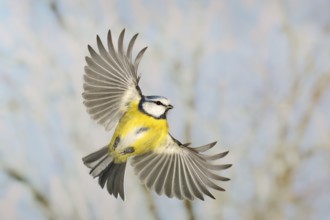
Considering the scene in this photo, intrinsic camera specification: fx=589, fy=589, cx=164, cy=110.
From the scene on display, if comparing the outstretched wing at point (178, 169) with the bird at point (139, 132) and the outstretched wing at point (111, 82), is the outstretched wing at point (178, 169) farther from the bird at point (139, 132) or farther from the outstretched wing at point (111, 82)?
the outstretched wing at point (111, 82)

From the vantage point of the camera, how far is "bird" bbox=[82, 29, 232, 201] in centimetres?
113

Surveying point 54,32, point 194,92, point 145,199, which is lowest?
point 145,199

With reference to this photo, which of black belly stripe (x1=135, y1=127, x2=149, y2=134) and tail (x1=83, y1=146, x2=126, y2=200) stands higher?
black belly stripe (x1=135, y1=127, x2=149, y2=134)

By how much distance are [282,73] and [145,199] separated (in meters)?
0.44

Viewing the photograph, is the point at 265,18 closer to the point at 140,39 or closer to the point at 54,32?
the point at 140,39

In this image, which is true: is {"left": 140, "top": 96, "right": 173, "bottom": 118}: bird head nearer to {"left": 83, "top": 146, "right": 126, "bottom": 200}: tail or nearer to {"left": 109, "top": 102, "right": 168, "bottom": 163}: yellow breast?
{"left": 109, "top": 102, "right": 168, "bottom": 163}: yellow breast

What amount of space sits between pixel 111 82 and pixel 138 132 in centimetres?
11

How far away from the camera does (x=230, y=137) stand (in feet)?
4.45

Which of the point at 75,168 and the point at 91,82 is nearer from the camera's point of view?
the point at 91,82

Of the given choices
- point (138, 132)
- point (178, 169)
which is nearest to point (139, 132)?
point (138, 132)

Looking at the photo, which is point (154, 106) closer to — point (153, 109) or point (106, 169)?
point (153, 109)

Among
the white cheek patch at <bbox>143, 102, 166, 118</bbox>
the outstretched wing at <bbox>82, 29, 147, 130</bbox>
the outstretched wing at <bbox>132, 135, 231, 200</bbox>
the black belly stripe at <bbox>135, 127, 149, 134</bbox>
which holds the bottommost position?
the outstretched wing at <bbox>132, 135, 231, 200</bbox>

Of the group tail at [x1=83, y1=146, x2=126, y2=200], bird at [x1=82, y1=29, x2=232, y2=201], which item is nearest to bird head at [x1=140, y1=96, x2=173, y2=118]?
bird at [x1=82, y1=29, x2=232, y2=201]

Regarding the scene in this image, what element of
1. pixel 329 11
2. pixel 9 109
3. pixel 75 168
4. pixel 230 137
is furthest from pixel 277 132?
pixel 9 109
